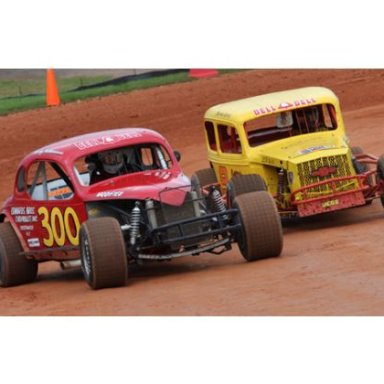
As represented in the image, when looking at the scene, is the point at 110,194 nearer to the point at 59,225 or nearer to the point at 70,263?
the point at 59,225

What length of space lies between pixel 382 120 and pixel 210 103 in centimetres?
443

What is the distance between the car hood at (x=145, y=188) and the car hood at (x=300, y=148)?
2109mm

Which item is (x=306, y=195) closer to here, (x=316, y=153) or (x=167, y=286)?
(x=316, y=153)

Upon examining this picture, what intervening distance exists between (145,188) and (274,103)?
422cm

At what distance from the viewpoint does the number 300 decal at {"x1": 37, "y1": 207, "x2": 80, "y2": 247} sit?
16.2 metres

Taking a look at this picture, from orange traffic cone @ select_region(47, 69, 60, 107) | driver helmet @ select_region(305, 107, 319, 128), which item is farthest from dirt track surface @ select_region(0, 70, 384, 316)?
orange traffic cone @ select_region(47, 69, 60, 107)

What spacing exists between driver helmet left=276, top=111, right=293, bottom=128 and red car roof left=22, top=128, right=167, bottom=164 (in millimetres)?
2920

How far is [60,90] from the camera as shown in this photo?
3133cm

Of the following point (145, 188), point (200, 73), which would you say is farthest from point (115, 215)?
point (200, 73)

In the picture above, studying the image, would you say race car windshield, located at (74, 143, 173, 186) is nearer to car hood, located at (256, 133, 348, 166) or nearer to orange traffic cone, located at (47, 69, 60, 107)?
car hood, located at (256, 133, 348, 166)

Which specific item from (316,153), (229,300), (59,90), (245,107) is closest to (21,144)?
(59,90)

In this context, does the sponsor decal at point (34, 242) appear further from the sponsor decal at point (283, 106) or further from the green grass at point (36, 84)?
the green grass at point (36, 84)

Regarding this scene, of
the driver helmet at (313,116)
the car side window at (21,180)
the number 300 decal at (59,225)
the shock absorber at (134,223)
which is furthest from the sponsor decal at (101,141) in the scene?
the driver helmet at (313,116)

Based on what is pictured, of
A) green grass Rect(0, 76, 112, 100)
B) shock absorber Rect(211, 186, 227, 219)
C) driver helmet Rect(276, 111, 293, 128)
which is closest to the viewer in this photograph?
shock absorber Rect(211, 186, 227, 219)
